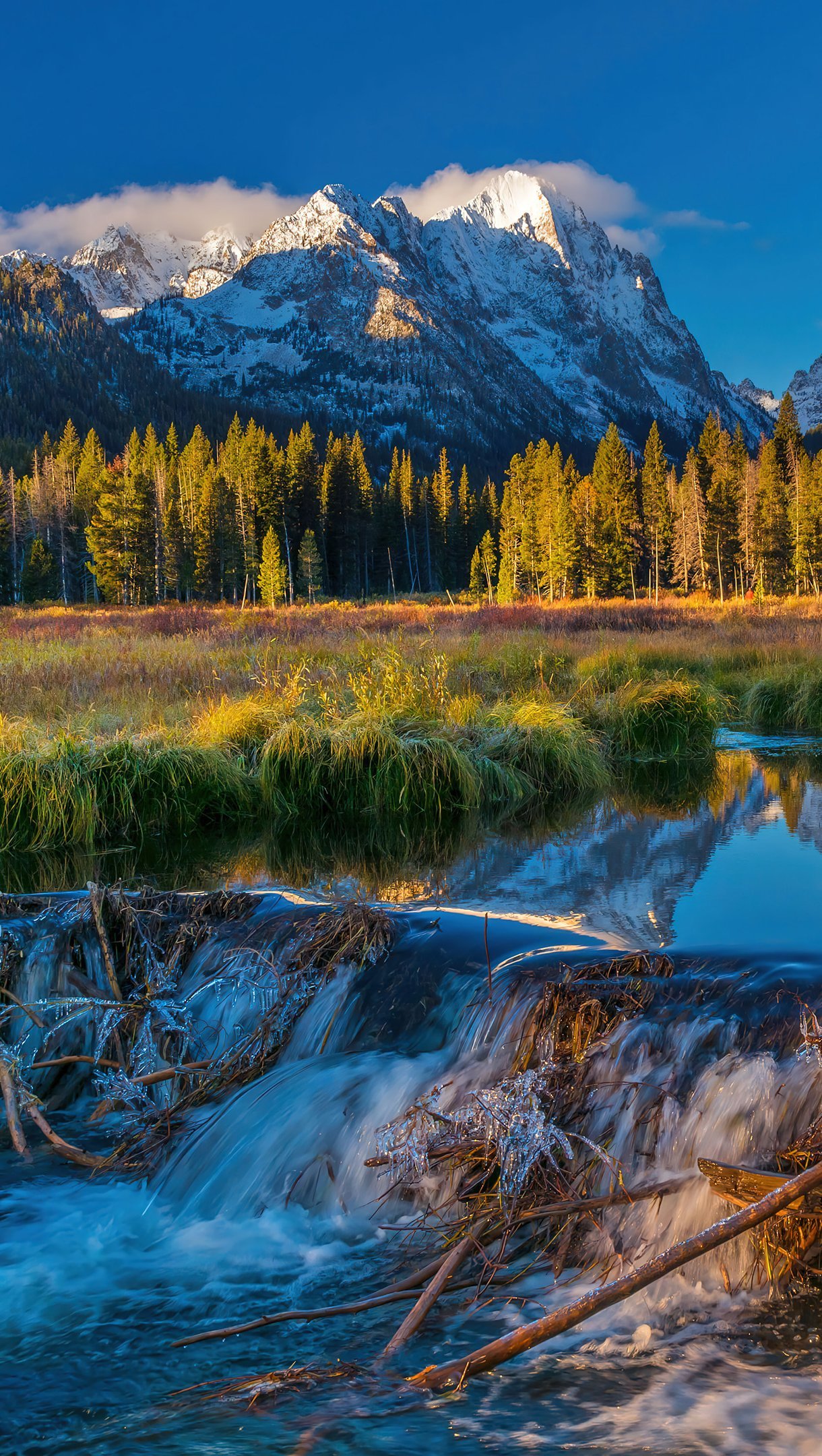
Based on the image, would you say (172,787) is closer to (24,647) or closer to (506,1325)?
(506,1325)

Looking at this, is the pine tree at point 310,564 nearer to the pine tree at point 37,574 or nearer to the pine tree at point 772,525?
the pine tree at point 37,574

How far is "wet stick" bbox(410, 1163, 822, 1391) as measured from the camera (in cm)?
170

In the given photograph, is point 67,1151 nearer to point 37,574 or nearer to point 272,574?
point 272,574

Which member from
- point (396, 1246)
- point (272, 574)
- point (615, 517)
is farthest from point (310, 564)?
point (396, 1246)

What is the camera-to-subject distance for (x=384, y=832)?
820 centimetres

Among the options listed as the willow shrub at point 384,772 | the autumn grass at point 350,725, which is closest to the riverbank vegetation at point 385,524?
the autumn grass at point 350,725

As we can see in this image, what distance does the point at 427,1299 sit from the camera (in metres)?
2.19

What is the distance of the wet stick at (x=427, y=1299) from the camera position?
2.20 m

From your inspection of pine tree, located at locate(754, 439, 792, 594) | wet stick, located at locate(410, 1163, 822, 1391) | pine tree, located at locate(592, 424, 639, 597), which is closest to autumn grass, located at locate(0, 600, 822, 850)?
wet stick, located at locate(410, 1163, 822, 1391)

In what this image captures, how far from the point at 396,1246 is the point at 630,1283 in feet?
4.66

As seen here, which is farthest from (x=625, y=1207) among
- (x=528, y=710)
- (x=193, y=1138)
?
(x=528, y=710)

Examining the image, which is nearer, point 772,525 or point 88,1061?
point 88,1061

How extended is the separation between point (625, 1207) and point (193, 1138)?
5.73ft

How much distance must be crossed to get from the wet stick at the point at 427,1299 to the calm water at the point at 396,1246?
0.23 feet
